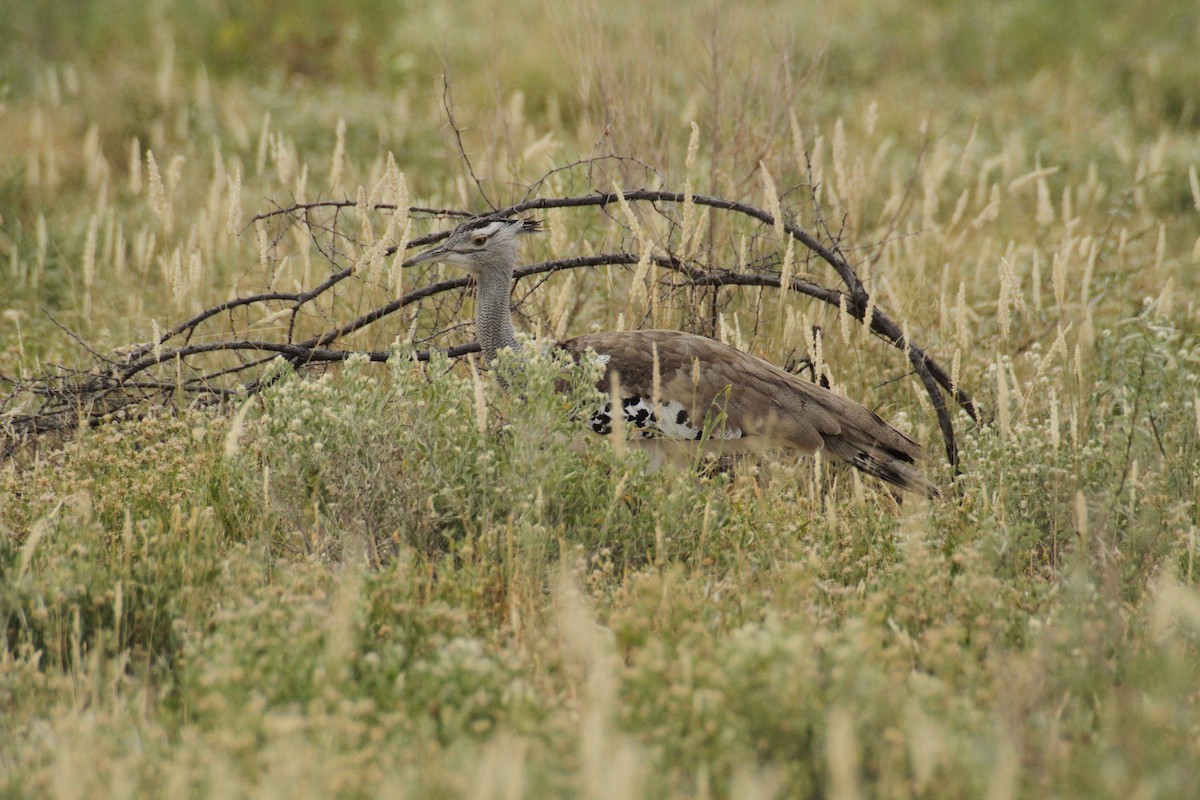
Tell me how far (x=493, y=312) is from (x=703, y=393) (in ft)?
2.53

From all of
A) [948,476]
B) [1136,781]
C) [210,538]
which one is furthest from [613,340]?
[1136,781]

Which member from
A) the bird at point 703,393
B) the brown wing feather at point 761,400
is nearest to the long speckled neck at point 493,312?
the bird at point 703,393

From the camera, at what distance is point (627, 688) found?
2.63 metres

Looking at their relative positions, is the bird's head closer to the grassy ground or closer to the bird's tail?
the grassy ground

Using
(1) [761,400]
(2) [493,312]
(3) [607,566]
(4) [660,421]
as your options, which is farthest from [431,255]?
(3) [607,566]

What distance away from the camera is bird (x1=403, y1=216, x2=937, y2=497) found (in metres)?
4.35

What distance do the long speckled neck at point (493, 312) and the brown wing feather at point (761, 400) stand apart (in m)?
0.34

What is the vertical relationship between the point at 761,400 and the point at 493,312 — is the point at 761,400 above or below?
below

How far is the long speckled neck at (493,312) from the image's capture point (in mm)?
4551

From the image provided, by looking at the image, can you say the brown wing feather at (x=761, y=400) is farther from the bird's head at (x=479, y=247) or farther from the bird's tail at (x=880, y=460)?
the bird's head at (x=479, y=247)

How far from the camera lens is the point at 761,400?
4.41 meters

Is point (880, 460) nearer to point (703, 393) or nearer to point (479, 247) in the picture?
point (703, 393)

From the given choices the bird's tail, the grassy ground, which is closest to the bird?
the bird's tail

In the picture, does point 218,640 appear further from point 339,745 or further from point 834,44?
point 834,44
